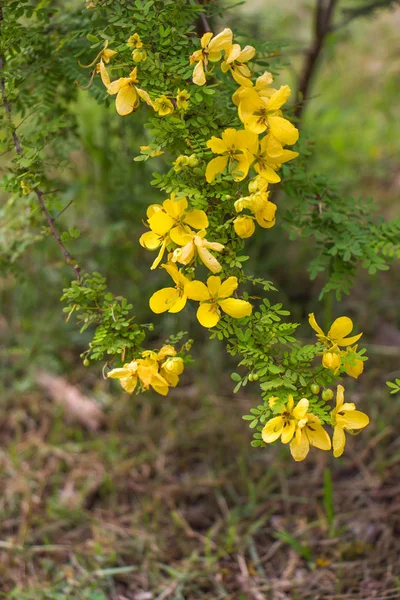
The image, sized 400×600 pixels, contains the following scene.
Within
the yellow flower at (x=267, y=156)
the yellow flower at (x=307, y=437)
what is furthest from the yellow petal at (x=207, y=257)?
the yellow flower at (x=307, y=437)

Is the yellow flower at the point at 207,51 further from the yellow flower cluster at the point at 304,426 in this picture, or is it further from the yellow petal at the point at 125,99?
the yellow flower cluster at the point at 304,426

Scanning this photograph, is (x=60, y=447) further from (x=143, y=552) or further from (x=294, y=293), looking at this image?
(x=294, y=293)

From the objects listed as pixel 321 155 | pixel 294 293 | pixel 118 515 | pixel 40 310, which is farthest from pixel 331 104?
pixel 118 515

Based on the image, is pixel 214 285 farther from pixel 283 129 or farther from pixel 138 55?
pixel 138 55

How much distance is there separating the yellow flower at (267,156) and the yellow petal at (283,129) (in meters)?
0.02

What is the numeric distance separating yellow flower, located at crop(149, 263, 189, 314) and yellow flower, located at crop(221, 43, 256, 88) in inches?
15.2

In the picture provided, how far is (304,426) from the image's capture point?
3.55ft

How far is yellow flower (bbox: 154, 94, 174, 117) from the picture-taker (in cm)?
117

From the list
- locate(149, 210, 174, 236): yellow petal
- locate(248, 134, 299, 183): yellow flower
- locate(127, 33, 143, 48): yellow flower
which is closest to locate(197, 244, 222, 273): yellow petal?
locate(149, 210, 174, 236): yellow petal

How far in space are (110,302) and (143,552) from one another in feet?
3.29

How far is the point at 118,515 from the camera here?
6.81 ft

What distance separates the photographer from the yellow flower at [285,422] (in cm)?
104

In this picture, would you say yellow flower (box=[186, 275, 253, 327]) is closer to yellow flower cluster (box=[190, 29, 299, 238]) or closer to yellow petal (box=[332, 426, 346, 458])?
yellow flower cluster (box=[190, 29, 299, 238])

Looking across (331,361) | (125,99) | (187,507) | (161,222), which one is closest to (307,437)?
(331,361)
